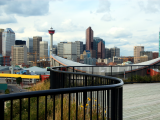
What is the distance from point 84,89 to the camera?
3.19 meters

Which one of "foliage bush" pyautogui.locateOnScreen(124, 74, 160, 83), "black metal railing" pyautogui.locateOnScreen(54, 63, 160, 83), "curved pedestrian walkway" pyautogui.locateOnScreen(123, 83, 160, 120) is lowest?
"curved pedestrian walkway" pyautogui.locateOnScreen(123, 83, 160, 120)

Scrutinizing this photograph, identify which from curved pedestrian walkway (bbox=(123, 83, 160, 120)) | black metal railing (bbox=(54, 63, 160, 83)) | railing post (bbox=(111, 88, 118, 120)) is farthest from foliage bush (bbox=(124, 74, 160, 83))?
railing post (bbox=(111, 88, 118, 120))

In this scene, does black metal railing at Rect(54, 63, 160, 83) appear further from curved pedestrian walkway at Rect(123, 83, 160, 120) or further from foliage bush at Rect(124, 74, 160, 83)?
curved pedestrian walkway at Rect(123, 83, 160, 120)

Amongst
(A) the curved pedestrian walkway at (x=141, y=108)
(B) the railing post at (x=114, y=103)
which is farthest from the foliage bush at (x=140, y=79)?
(B) the railing post at (x=114, y=103)

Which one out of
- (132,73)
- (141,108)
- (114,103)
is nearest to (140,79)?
(132,73)

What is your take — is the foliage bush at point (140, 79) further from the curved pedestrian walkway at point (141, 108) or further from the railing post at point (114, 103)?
the railing post at point (114, 103)

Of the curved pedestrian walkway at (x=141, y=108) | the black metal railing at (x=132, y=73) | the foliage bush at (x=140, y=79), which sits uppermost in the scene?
the black metal railing at (x=132, y=73)

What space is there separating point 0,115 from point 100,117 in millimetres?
3573

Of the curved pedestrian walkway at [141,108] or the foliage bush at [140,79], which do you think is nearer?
the curved pedestrian walkway at [141,108]

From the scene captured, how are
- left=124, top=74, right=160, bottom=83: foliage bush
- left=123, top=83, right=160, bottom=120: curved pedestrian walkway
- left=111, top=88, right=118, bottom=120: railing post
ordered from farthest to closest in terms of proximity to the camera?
left=124, top=74, right=160, bottom=83: foliage bush
left=123, top=83, right=160, bottom=120: curved pedestrian walkway
left=111, top=88, right=118, bottom=120: railing post

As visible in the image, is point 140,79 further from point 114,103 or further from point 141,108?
point 114,103

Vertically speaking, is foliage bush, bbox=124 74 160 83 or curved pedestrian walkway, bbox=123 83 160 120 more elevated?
foliage bush, bbox=124 74 160 83

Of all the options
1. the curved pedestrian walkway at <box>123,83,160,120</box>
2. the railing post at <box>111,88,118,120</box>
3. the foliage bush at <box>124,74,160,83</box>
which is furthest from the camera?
the foliage bush at <box>124,74,160,83</box>

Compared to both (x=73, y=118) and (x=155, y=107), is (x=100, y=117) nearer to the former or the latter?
(x=73, y=118)
